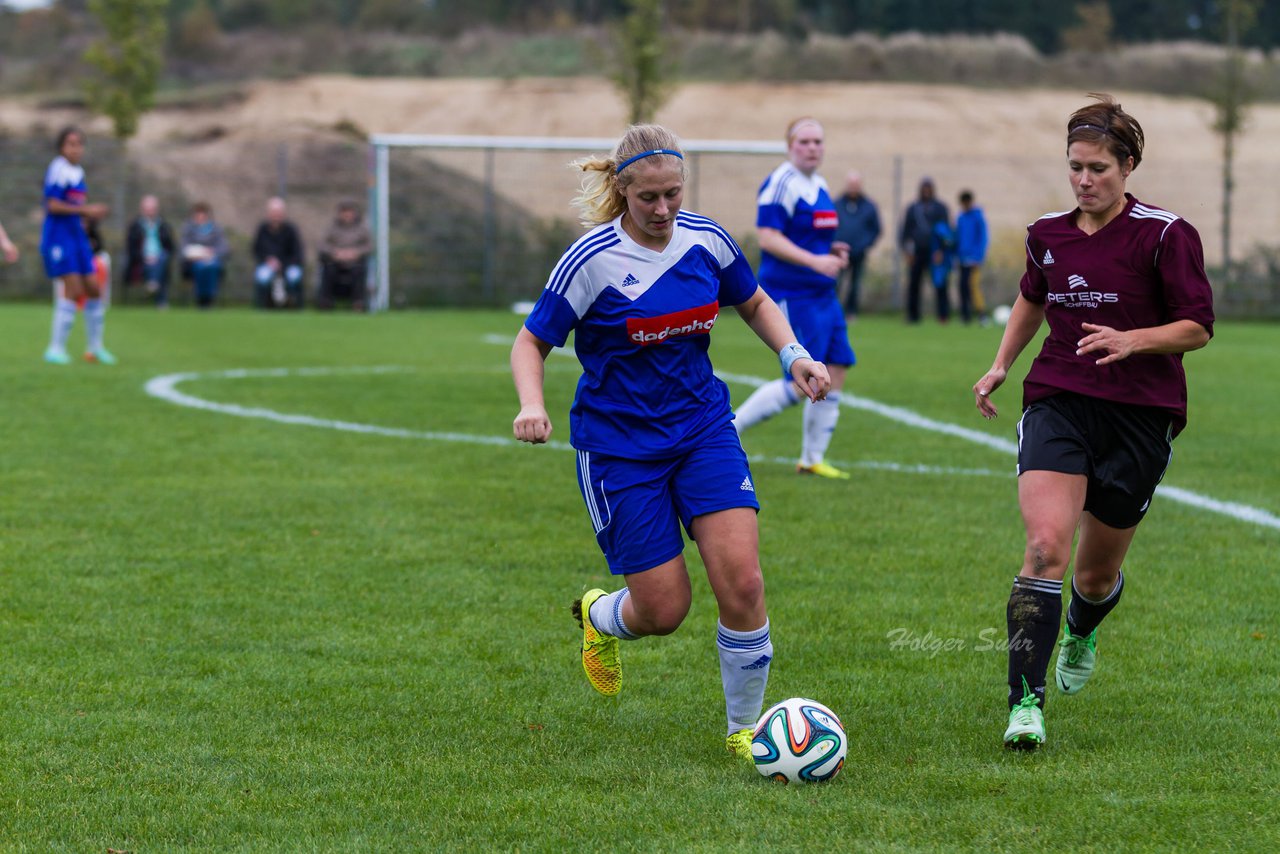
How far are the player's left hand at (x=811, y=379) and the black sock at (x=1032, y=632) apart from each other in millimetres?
822

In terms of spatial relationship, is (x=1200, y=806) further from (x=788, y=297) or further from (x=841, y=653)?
(x=788, y=297)

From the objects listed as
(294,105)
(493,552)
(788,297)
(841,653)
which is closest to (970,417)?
(788,297)

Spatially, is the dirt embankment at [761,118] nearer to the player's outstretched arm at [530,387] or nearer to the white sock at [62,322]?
the white sock at [62,322]

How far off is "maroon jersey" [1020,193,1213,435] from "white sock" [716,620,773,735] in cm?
115

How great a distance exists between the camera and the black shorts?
15.8 feet

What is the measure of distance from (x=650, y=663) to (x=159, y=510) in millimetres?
3740

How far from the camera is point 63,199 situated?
620 inches

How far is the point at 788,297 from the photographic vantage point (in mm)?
9836

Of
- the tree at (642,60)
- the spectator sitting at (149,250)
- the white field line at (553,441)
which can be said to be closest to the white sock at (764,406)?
the white field line at (553,441)

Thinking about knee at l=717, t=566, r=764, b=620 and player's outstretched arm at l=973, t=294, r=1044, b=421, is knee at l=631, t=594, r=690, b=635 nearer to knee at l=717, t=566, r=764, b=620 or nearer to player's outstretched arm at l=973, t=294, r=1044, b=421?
knee at l=717, t=566, r=764, b=620

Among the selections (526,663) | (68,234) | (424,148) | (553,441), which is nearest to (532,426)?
(526,663)

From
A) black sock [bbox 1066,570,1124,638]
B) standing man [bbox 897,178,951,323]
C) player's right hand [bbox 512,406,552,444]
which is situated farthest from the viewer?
standing man [bbox 897,178,951,323]

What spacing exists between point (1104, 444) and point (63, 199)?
1311cm

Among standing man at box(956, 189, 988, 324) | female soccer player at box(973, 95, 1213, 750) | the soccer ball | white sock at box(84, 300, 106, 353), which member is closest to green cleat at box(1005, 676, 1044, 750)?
female soccer player at box(973, 95, 1213, 750)
